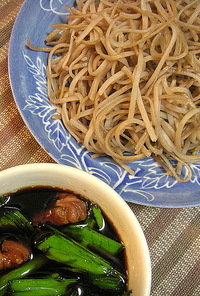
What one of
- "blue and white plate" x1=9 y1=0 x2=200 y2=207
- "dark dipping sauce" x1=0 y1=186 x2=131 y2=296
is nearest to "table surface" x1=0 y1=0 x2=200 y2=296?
"blue and white plate" x1=9 y1=0 x2=200 y2=207

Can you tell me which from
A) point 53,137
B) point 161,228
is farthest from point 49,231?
point 161,228

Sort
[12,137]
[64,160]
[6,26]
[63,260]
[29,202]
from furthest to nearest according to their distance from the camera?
1. [6,26]
2. [12,137]
3. [64,160]
4. [29,202]
5. [63,260]

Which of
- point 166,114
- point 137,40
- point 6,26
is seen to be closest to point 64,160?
point 166,114

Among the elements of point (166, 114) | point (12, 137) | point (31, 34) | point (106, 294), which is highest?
point (31, 34)

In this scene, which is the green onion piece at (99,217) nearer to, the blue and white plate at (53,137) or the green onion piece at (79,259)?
A: the green onion piece at (79,259)

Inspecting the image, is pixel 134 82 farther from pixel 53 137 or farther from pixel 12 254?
pixel 12 254

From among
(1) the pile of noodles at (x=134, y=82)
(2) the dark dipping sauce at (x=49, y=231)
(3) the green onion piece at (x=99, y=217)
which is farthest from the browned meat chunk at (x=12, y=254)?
(1) the pile of noodles at (x=134, y=82)

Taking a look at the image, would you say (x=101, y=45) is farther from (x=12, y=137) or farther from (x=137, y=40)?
(x=12, y=137)
